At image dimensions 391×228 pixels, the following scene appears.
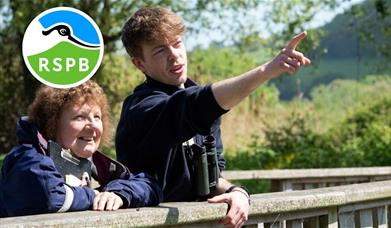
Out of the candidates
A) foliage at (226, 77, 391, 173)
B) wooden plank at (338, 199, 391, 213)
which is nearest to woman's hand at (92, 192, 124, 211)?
wooden plank at (338, 199, 391, 213)

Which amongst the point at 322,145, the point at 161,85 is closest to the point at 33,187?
the point at 161,85

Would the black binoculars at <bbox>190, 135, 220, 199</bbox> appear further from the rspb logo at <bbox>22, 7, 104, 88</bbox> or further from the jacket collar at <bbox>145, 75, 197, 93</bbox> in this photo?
the rspb logo at <bbox>22, 7, 104, 88</bbox>

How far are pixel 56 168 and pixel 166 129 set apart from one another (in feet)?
1.42

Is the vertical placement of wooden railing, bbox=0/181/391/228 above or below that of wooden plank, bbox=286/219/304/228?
above

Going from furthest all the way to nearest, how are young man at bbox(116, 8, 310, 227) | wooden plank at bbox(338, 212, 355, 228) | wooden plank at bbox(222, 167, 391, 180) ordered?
wooden plank at bbox(222, 167, 391, 180), wooden plank at bbox(338, 212, 355, 228), young man at bbox(116, 8, 310, 227)

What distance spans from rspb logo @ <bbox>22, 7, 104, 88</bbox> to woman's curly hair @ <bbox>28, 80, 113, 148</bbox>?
2.37 ft

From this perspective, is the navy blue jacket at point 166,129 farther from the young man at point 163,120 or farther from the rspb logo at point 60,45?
the rspb logo at point 60,45

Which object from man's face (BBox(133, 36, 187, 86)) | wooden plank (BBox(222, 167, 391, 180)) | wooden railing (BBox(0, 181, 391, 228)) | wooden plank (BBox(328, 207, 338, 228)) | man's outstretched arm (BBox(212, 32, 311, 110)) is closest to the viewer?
wooden railing (BBox(0, 181, 391, 228))

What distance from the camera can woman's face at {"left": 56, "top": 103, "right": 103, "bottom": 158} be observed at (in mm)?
3484

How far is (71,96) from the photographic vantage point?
3.51 m

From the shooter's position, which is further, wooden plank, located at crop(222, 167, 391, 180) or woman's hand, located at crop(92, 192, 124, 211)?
wooden plank, located at crop(222, 167, 391, 180)

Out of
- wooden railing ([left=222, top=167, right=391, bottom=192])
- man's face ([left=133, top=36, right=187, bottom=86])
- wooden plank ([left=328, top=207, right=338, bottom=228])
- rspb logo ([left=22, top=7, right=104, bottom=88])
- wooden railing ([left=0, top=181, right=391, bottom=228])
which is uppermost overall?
rspb logo ([left=22, top=7, right=104, bottom=88])

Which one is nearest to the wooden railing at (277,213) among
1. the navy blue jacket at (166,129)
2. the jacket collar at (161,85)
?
the navy blue jacket at (166,129)

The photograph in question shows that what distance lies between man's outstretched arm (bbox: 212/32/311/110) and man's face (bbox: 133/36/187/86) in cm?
44
